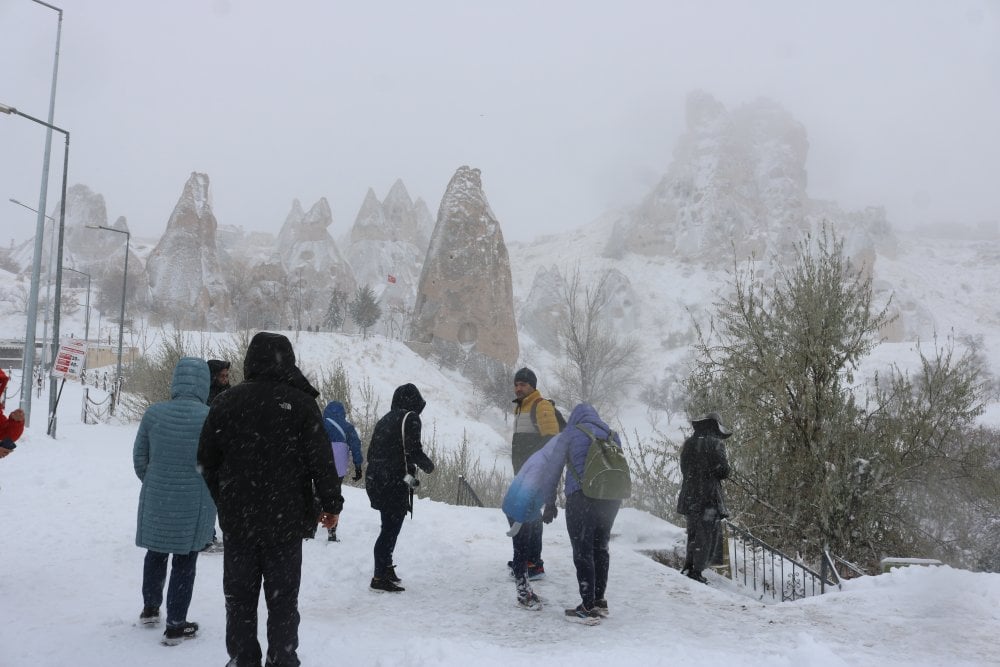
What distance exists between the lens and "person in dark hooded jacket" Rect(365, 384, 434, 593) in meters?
5.32

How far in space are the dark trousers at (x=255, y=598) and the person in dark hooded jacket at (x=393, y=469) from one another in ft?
6.53

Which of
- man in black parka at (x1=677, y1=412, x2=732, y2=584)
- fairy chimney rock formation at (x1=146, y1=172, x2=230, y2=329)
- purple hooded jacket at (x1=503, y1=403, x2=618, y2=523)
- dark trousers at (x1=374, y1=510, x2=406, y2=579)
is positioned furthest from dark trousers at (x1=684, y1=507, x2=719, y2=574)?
fairy chimney rock formation at (x1=146, y1=172, x2=230, y2=329)

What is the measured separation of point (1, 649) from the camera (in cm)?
382

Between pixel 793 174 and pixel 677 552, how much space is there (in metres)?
125

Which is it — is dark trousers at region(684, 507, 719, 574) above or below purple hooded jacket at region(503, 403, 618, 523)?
below

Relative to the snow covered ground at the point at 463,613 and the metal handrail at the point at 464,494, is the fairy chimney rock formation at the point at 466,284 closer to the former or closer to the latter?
the metal handrail at the point at 464,494

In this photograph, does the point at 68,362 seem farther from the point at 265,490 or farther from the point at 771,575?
the point at 771,575

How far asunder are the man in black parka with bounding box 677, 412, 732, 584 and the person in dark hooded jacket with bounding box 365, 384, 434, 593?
2897 millimetres

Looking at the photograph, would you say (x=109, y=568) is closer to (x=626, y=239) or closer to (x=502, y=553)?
(x=502, y=553)

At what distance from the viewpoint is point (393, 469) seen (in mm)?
5312

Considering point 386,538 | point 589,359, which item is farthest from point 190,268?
point 386,538

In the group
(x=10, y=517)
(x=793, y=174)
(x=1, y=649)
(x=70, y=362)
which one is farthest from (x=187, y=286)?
(x=793, y=174)

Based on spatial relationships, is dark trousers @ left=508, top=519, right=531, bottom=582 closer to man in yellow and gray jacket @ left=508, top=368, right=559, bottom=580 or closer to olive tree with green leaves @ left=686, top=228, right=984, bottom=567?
man in yellow and gray jacket @ left=508, top=368, right=559, bottom=580

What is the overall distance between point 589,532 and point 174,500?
9.21 ft
